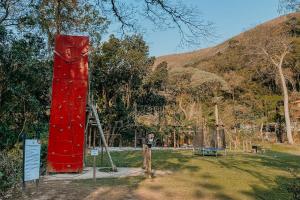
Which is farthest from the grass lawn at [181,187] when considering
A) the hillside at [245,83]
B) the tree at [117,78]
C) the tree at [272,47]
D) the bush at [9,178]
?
the tree at [272,47]

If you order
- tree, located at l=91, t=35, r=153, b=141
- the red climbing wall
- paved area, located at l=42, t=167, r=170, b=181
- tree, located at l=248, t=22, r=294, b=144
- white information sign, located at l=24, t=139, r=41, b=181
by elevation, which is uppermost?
tree, located at l=248, t=22, r=294, b=144

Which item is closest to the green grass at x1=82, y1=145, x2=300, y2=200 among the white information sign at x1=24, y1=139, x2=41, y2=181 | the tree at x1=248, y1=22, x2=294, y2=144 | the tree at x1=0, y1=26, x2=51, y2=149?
the white information sign at x1=24, y1=139, x2=41, y2=181

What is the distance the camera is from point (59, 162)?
9.40m

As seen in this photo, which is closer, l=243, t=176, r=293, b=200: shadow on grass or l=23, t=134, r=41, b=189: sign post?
l=23, t=134, r=41, b=189: sign post

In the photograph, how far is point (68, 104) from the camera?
9672mm

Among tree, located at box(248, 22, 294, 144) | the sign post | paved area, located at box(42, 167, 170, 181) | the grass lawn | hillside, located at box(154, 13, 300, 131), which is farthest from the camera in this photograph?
tree, located at box(248, 22, 294, 144)

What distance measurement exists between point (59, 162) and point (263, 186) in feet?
15.3

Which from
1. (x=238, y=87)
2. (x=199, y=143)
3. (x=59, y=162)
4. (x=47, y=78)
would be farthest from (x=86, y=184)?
(x=238, y=87)

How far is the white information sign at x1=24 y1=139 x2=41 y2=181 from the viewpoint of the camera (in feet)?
19.4

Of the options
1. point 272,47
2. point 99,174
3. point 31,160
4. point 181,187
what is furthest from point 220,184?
point 272,47

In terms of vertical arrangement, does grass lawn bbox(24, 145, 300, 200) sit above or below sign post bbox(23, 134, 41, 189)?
below

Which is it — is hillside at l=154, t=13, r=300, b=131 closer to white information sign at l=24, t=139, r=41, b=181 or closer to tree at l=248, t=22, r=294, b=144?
tree at l=248, t=22, r=294, b=144

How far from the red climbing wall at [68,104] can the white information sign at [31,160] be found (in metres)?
3.15

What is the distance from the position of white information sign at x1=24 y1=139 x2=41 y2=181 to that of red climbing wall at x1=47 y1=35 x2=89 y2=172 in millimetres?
3150
